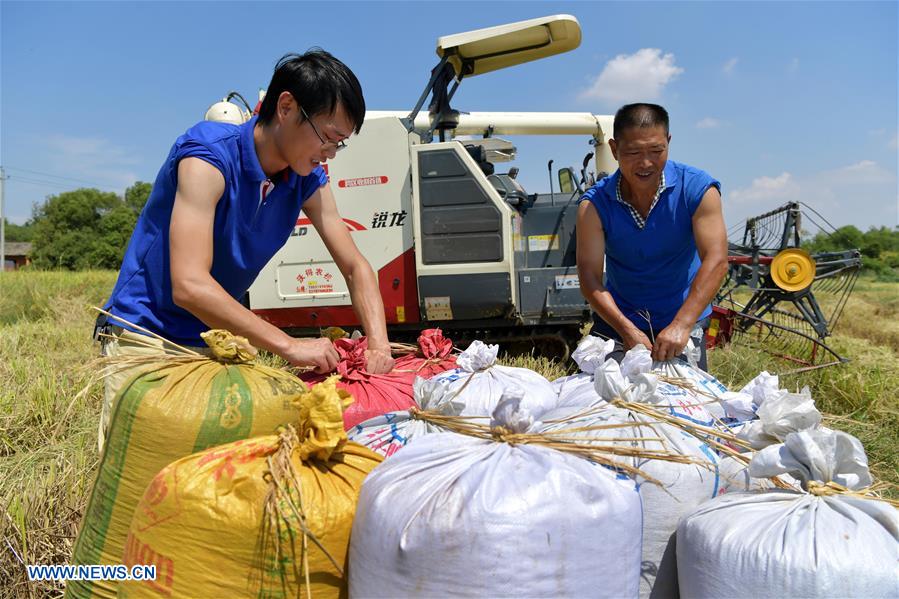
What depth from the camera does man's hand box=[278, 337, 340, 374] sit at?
1.78m

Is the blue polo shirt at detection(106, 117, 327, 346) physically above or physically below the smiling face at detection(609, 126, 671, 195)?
below

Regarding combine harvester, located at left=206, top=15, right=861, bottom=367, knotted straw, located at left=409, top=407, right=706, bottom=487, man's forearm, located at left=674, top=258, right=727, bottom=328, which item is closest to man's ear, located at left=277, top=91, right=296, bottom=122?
knotted straw, located at left=409, top=407, right=706, bottom=487

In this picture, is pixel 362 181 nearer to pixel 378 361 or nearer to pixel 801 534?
pixel 378 361

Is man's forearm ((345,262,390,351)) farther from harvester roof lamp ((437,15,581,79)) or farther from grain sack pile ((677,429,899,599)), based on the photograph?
harvester roof lamp ((437,15,581,79))

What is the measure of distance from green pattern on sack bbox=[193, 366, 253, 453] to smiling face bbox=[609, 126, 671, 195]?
5.29 ft

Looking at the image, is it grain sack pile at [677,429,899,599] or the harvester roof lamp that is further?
the harvester roof lamp

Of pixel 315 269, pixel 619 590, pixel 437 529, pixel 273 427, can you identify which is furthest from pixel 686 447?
pixel 315 269

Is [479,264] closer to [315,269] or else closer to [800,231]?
[315,269]

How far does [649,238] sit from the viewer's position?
2568mm

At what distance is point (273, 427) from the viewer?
1501mm

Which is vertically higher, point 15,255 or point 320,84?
point 15,255

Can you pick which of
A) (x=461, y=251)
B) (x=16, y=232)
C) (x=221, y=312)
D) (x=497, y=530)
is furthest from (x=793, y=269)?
(x=16, y=232)

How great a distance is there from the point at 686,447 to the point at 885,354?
22.4ft

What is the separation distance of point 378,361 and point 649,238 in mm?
1176
